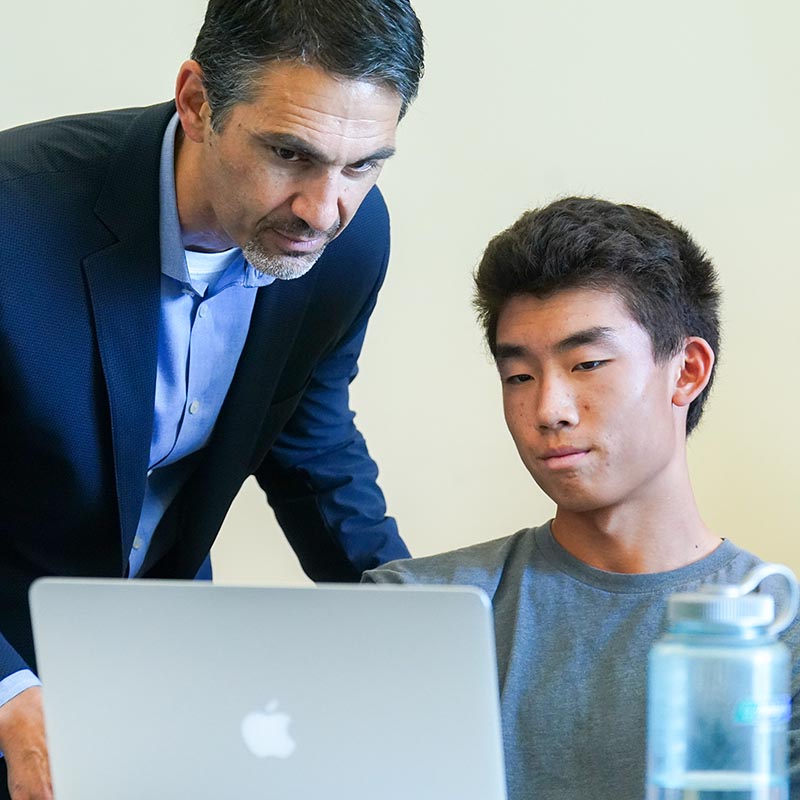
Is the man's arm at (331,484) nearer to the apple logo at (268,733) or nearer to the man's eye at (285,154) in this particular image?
the man's eye at (285,154)

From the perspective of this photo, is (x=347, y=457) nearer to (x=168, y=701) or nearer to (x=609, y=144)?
(x=609, y=144)

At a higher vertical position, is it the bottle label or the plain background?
the plain background

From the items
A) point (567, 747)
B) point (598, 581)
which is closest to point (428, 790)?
point (567, 747)

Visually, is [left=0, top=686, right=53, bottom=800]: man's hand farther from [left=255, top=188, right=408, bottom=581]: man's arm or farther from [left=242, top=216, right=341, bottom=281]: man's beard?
[left=255, top=188, right=408, bottom=581]: man's arm

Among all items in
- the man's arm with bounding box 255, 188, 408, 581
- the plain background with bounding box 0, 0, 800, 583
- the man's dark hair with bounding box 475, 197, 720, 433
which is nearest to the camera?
the man's dark hair with bounding box 475, 197, 720, 433

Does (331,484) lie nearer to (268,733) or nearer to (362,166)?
(362,166)

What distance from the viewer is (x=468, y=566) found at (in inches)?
57.6

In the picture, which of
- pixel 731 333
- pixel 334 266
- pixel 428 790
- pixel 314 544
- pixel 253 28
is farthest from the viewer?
pixel 731 333

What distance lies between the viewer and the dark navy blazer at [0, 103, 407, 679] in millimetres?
1502

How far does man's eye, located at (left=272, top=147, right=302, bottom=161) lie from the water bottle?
70cm

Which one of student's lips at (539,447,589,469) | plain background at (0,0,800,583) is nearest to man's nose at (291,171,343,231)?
student's lips at (539,447,589,469)

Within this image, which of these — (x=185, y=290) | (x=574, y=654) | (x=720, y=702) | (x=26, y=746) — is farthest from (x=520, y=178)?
(x=720, y=702)

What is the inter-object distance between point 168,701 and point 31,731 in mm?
334

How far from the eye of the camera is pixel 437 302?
2273 millimetres
